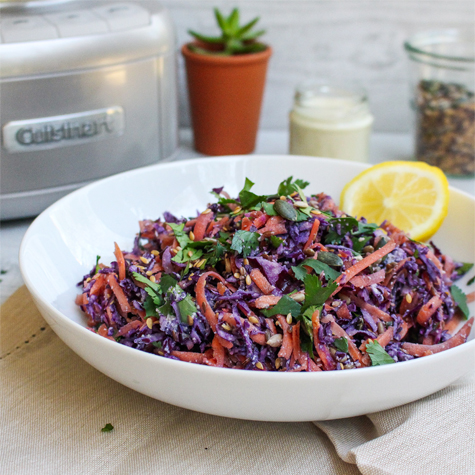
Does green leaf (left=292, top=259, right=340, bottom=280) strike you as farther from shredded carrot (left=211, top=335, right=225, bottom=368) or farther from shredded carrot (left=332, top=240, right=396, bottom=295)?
shredded carrot (left=211, top=335, right=225, bottom=368)

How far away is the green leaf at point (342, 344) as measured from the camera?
1.29 metres

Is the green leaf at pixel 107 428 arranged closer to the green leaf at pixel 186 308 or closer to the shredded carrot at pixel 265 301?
the green leaf at pixel 186 308

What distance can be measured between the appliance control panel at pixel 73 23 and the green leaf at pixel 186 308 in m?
1.18

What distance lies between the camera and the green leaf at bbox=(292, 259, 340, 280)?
138 centimetres

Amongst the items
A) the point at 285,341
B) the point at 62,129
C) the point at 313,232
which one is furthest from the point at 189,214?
the point at 285,341

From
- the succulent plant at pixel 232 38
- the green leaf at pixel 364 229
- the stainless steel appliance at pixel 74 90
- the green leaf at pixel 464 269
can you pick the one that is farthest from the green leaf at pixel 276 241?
the succulent plant at pixel 232 38

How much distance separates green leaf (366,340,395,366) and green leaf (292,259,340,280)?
0.18 metres

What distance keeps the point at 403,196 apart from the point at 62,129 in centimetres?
125

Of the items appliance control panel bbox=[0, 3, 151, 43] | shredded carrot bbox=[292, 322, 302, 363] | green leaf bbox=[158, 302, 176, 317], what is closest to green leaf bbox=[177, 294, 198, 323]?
green leaf bbox=[158, 302, 176, 317]

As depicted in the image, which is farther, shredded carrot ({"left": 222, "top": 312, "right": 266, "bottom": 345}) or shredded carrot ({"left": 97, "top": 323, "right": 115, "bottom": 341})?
shredded carrot ({"left": 97, "top": 323, "right": 115, "bottom": 341})

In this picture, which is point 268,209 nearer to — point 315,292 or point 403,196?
point 315,292

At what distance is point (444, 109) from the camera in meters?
2.57

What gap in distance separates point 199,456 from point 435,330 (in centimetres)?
70

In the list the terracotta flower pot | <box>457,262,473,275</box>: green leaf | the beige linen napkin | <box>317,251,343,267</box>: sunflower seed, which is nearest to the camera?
the beige linen napkin
